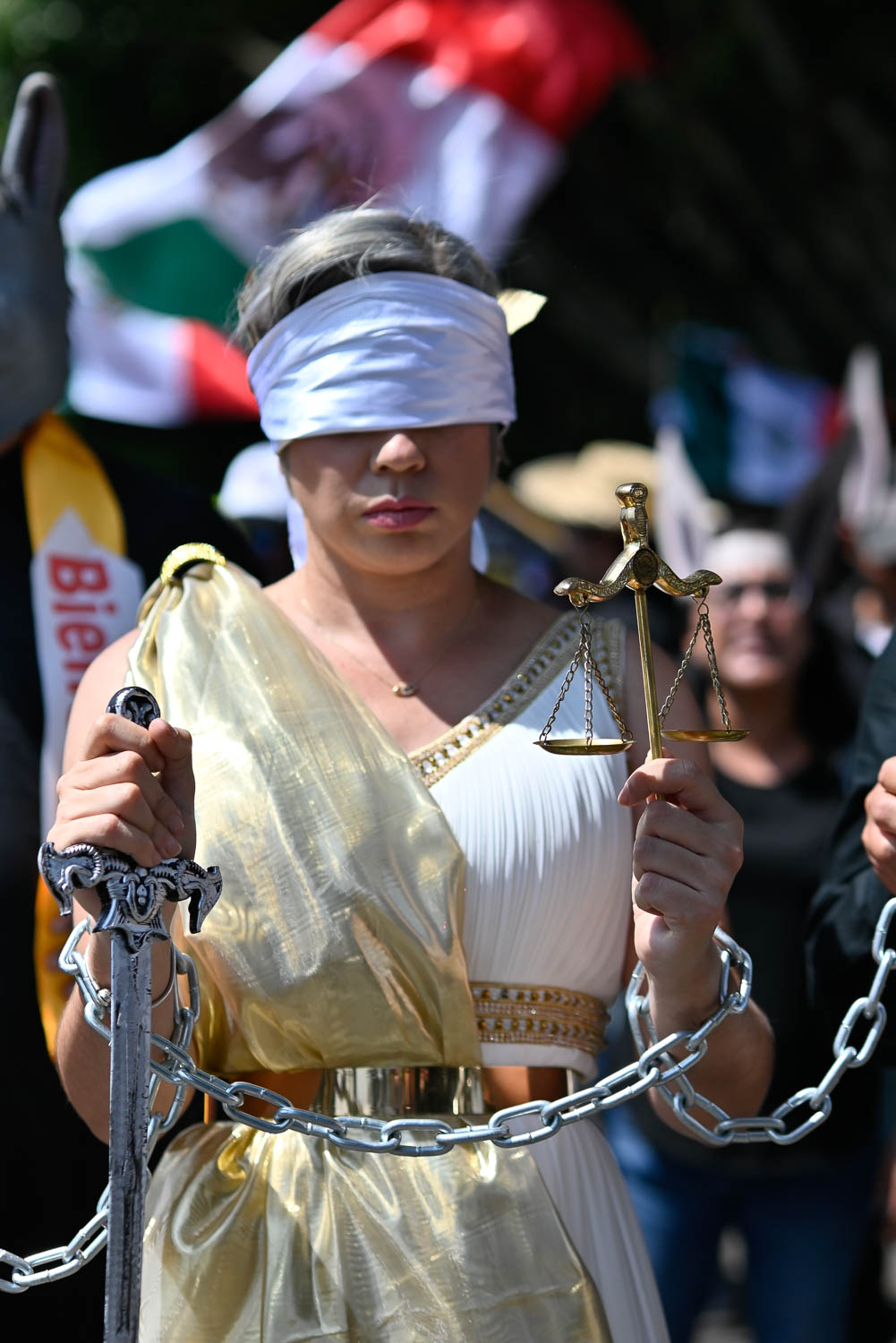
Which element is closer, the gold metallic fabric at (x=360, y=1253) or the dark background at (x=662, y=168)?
the gold metallic fabric at (x=360, y=1253)

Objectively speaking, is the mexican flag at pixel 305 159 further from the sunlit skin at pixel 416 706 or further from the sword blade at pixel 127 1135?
the sword blade at pixel 127 1135

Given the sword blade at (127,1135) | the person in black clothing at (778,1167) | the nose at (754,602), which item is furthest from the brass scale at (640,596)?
the nose at (754,602)

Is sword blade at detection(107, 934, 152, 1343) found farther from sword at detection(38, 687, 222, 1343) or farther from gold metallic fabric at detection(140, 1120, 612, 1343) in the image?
gold metallic fabric at detection(140, 1120, 612, 1343)

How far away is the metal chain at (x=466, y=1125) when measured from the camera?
216 cm

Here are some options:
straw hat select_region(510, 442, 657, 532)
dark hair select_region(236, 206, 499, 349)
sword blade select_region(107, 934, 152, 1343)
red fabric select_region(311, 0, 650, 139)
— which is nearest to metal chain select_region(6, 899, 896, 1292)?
sword blade select_region(107, 934, 152, 1343)

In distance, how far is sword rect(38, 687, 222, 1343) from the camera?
184 cm

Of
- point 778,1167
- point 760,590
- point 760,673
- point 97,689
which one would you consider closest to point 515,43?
point 760,590

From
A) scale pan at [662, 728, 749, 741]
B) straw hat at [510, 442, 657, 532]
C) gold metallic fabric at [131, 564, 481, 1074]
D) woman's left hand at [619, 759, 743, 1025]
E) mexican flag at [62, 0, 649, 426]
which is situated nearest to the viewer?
scale pan at [662, 728, 749, 741]

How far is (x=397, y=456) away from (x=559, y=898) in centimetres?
64

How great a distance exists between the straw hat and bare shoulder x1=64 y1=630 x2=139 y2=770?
4.50 metres

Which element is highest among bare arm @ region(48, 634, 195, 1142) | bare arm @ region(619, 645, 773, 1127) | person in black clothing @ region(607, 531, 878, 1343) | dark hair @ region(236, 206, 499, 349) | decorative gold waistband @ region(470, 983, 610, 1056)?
dark hair @ region(236, 206, 499, 349)

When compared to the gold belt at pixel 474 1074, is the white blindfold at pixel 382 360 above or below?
above

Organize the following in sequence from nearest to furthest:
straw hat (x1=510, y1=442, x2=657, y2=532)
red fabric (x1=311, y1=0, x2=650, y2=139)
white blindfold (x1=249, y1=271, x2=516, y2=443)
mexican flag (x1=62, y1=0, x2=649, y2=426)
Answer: white blindfold (x1=249, y1=271, x2=516, y2=443) → straw hat (x1=510, y1=442, x2=657, y2=532) → mexican flag (x1=62, y1=0, x2=649, y2=426) → red fabric (x1=311, y1=0, x2=650, y2=139)

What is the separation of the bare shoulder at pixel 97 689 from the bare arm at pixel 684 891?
2.44 feet
